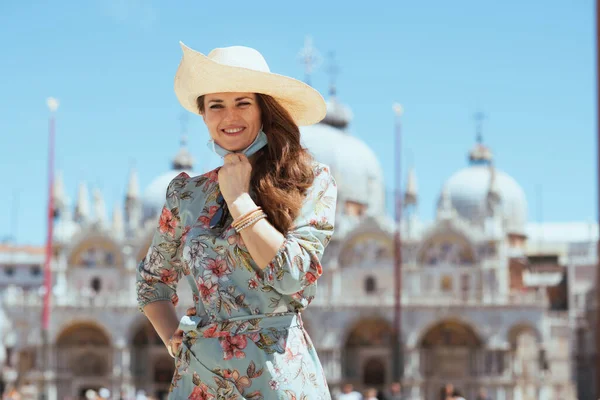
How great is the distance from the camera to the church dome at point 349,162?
5850 cm

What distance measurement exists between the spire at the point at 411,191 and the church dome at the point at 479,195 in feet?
10.8

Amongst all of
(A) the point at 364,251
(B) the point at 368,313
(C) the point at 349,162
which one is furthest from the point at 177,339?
(C) the point at 349,162

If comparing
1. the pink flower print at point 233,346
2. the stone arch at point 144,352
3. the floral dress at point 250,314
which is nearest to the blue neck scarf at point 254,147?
the floral dress at point 250,314

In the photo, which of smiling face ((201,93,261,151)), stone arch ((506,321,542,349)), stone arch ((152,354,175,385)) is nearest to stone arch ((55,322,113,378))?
stone arch ((152,354,175,385))

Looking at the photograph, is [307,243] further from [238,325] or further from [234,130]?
[234,130]

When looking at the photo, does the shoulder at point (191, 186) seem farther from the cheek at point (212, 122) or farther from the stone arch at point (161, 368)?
the stone arch at point (161, 368)

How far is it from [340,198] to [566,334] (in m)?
14.1

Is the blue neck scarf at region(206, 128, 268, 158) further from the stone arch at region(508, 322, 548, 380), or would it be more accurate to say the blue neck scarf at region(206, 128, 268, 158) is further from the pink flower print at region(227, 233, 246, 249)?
the stone arch at region(508, 322, 548, 380)

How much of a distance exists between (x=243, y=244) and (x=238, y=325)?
28 cm

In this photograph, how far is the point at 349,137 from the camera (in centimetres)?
6253

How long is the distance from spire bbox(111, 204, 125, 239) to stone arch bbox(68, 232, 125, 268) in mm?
626

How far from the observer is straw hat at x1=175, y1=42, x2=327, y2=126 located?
3.91 metres

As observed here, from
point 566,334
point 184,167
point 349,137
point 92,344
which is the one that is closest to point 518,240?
point 566,334

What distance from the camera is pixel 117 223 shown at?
177ft
